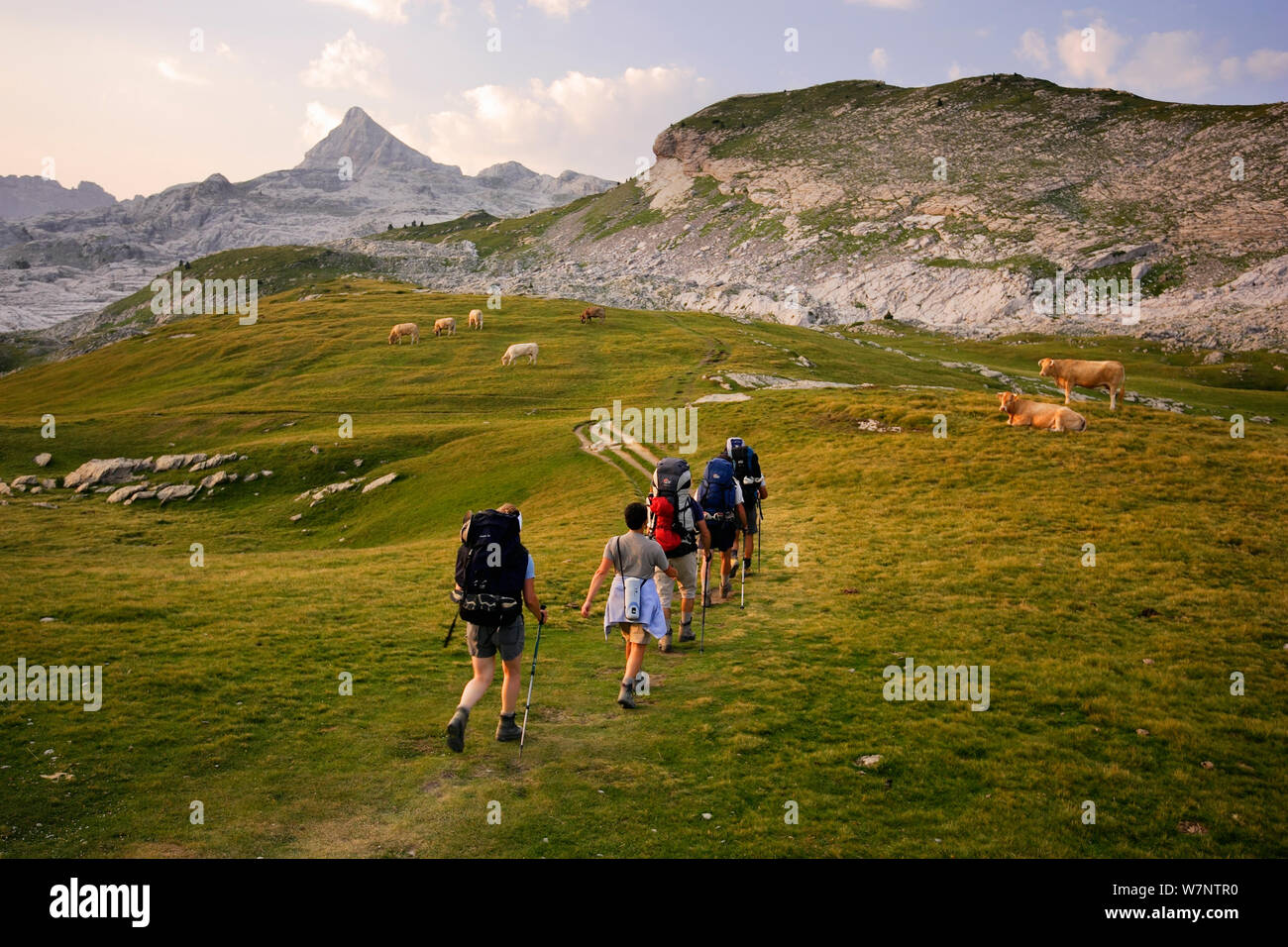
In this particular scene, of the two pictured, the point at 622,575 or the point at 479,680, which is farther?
the point at 622,575

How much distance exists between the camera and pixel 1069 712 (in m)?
13.5

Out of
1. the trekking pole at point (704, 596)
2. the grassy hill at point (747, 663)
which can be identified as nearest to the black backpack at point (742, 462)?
the trekking pole at point (704, 596)

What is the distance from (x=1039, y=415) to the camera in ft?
117

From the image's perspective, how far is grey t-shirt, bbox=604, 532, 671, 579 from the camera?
1417 centimetres

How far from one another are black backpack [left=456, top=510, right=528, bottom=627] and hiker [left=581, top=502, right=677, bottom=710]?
2.32 metres

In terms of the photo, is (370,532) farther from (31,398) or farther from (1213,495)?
(31,398)

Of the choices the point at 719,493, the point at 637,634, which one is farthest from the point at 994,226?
the point at 637,634

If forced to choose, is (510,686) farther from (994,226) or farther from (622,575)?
(994,226)

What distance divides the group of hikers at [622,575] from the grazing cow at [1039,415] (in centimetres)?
2309

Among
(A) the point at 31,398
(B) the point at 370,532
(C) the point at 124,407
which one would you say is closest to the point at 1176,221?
(B) the point at 370,532

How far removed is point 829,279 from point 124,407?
125 meters

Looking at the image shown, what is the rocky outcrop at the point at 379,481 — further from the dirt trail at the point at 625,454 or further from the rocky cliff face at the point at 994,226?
the rocky cliff face at the point at 994,226

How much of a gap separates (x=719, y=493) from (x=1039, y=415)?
82.5 ft

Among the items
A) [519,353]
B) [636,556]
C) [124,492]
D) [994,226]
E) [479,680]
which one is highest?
[994,226]
